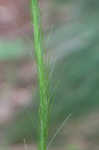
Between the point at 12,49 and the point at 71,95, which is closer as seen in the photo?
the point at 71,95

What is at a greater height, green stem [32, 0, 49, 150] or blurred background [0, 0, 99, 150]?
green stem [32, 0, 49, 150]

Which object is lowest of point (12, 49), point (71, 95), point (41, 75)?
point (12, 49)

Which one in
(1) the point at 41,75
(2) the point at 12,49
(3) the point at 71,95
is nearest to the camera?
(1) the point at 41,75

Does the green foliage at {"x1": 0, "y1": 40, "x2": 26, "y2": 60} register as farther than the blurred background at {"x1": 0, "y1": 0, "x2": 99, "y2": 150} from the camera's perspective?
Yes

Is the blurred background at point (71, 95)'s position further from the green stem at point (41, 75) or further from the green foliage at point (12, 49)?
the green stem at point (41, 75)

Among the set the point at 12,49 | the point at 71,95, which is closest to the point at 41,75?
the point at 71,95

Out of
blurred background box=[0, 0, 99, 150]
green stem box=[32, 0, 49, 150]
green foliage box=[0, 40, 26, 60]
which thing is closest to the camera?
green stem box=[32, 0, 49, 150]

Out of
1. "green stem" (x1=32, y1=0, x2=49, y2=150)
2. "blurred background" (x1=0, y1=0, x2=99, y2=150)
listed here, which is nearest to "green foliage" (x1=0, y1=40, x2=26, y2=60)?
"blurred background" (x1=0, y1=0, x2=99, y2=150)

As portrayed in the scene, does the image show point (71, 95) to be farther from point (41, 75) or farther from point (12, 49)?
point (41, 75)

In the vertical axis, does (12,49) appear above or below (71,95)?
below

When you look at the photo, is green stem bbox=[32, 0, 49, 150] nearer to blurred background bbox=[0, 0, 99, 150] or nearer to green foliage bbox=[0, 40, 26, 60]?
blurred background bbox=[0, 0, 99, 150]
